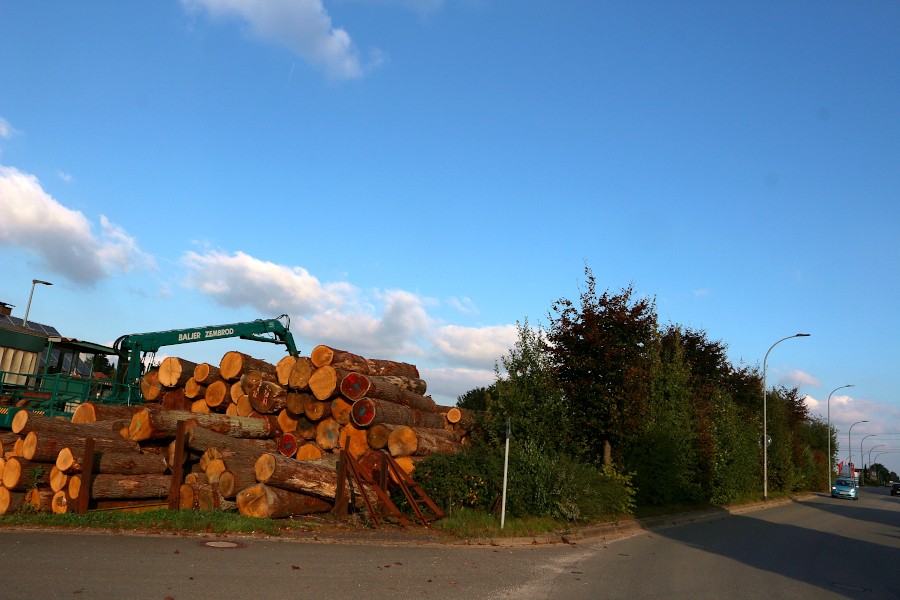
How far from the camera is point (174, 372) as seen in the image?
18.7 metres

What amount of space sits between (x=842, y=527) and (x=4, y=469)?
22.8 m

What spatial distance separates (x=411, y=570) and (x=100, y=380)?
1403 centimetres

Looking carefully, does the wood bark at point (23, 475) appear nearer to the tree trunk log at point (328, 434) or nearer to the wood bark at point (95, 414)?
the wood bark at point (95, 414)

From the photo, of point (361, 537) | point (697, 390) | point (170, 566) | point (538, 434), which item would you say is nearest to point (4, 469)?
point (170, 566)

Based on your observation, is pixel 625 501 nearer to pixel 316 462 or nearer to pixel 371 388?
pixel 371 388

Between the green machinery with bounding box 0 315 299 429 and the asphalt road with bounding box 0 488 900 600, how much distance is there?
7927 mm

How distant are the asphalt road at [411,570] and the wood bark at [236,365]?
27.5ft

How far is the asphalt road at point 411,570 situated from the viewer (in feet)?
24.1

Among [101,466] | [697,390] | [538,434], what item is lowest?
[101,466]

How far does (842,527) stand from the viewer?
2078 cm

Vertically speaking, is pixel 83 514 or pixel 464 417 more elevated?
pixel 464 417

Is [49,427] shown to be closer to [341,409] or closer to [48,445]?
[48,445]

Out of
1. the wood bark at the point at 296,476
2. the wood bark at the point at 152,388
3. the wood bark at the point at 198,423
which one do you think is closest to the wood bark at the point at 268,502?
the wood bark at the point at 296,476

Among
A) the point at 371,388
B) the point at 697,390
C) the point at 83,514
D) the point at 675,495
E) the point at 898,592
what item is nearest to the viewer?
the point at 898,592
